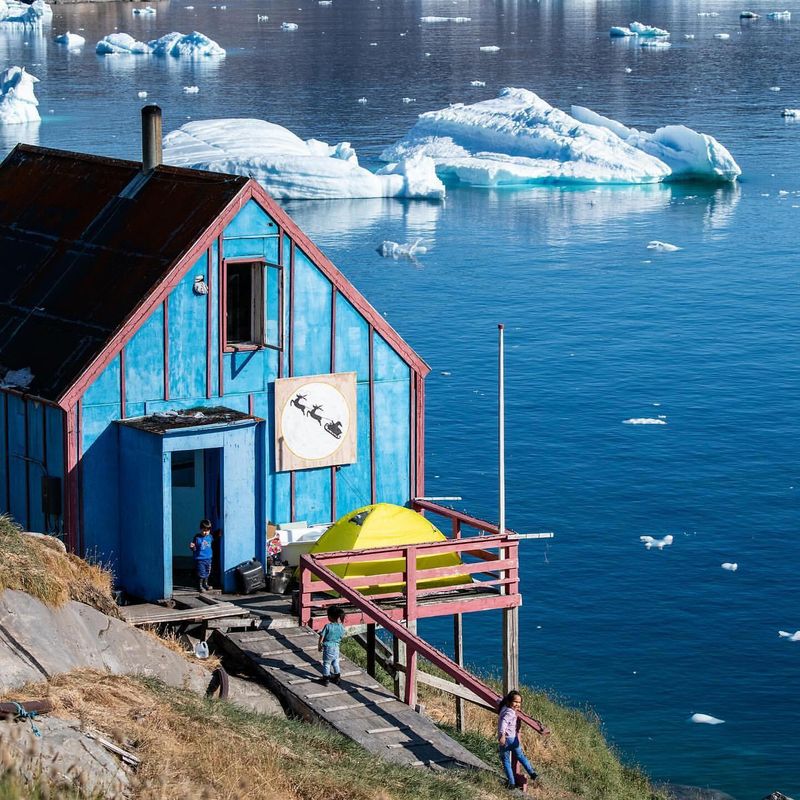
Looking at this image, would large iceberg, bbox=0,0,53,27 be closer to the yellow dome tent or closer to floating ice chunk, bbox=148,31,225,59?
floating ice chunk, bbox=148,31,225,59

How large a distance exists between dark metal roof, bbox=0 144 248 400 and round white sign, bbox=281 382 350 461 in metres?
3.17

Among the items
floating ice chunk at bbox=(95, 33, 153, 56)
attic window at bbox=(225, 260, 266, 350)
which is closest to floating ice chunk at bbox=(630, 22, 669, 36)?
floating ice chunk at bbox=(95, 33, 153, 56)

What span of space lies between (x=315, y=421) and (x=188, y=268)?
11.1ft

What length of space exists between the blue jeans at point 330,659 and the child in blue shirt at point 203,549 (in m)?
3.28

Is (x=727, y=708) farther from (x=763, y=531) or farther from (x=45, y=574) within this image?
(x=45, y=574)

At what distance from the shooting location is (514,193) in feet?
282

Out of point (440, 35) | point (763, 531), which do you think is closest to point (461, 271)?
point (763, 531)

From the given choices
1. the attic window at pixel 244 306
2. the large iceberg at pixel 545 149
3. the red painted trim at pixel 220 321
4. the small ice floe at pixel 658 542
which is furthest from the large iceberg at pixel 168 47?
the red painted trim at pixel 220 321

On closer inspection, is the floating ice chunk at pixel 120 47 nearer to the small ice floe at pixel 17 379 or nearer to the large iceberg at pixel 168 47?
the large iceberg at pixel 168 47

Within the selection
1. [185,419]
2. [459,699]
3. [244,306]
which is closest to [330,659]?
[459,699]

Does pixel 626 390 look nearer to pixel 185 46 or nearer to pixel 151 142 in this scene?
pixel 151 142

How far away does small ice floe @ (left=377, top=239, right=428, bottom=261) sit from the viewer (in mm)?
67375

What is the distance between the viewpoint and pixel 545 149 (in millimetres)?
81688

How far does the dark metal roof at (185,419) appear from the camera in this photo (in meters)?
23.2
